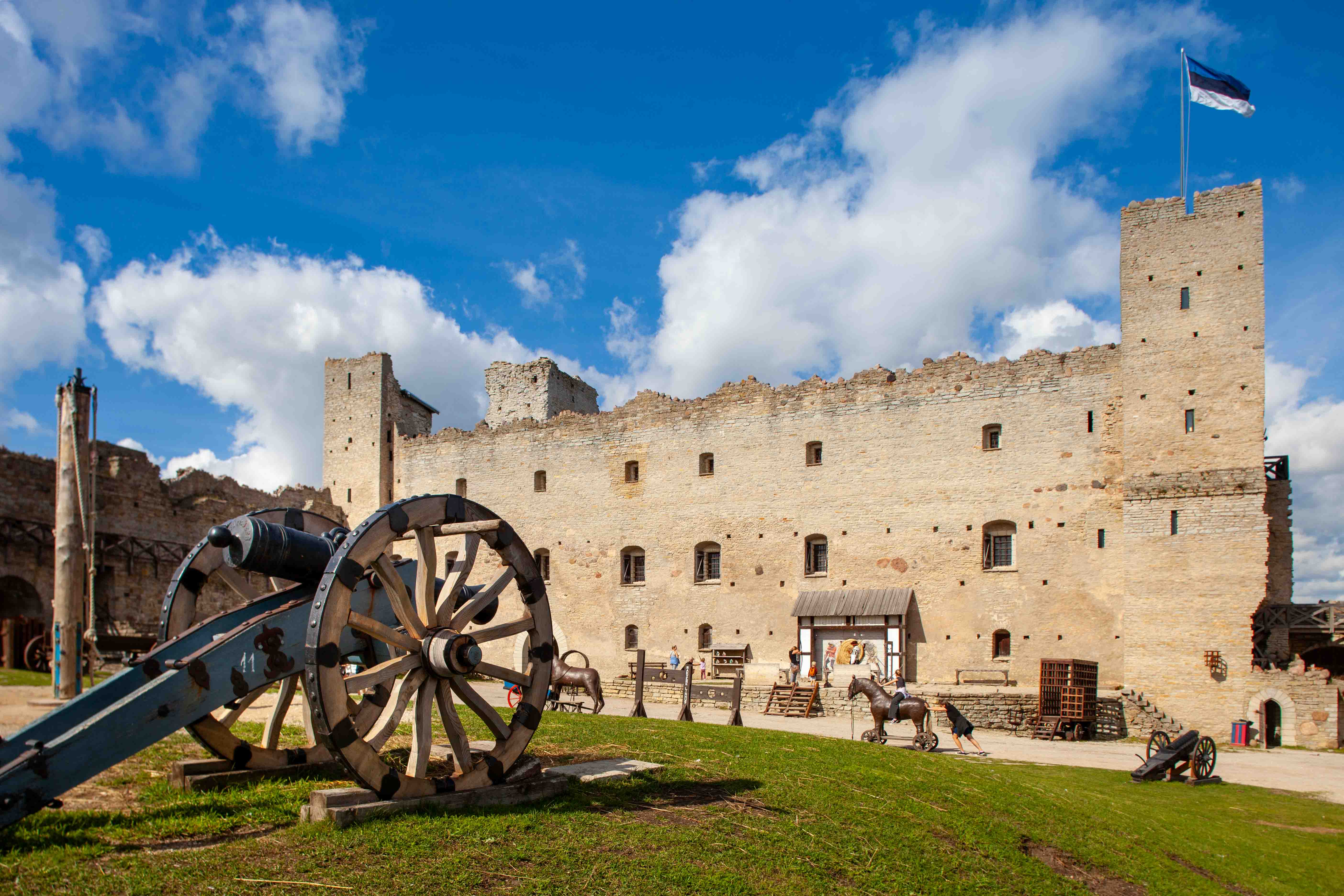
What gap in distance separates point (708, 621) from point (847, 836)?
20.9 m

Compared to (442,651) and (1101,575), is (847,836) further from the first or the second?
(1101,575)

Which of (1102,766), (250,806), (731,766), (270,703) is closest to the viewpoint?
(250,806)

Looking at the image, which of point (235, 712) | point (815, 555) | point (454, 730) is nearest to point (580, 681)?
point (235, 712)

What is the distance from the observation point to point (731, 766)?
336 inches

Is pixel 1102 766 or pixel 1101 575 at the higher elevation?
pixel 1101 575

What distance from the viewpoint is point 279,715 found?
690 centimetres

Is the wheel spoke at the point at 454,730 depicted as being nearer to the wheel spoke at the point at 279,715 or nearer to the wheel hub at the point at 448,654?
the wheel hub at the point at 448,654

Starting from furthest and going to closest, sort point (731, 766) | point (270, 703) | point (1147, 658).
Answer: point (1147, 658) < point (270, 703) < point (731, 766)

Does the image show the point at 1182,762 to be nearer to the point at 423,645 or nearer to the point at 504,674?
the point at 504,674

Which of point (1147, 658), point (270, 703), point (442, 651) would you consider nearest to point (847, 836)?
point (442, 651)

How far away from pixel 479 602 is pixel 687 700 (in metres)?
8.83

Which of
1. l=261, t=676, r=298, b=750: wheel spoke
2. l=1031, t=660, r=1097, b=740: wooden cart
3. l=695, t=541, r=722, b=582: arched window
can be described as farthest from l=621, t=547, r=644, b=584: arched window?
l=261, t=676, r=298, b=750: wheel spoke

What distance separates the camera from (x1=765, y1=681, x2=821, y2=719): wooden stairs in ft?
69.4

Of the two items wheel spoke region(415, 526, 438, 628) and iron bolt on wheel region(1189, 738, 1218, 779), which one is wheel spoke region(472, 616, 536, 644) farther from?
iron bolt on wheel region(1189, 738, 1218, 779)
